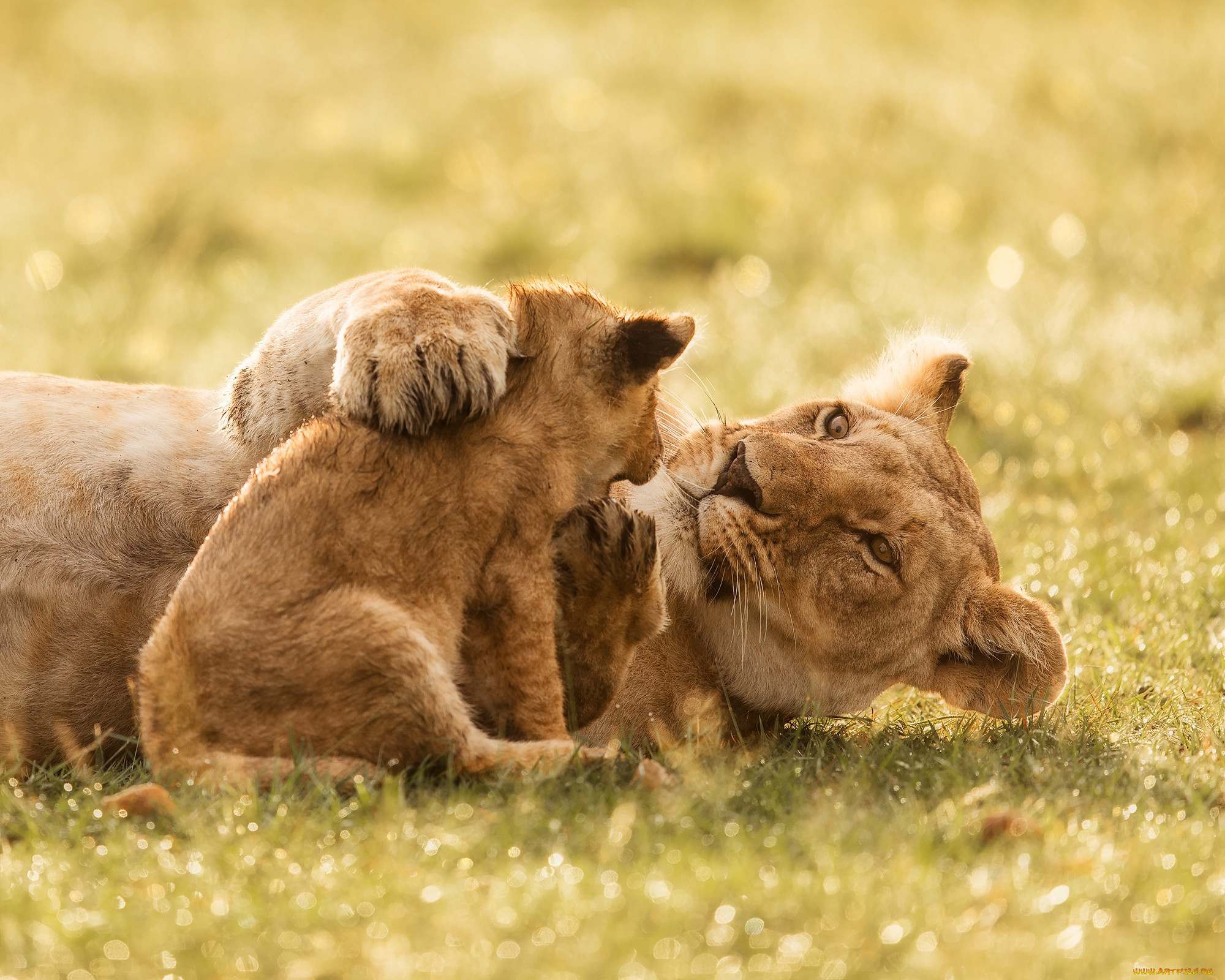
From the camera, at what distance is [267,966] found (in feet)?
7.28

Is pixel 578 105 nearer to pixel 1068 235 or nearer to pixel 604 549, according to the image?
pixel 1068 235

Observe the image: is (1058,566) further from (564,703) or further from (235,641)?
(235,641)

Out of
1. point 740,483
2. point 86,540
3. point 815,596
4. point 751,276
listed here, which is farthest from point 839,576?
point 751,276

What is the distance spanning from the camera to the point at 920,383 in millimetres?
4312

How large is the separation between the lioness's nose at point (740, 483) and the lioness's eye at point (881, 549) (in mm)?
344

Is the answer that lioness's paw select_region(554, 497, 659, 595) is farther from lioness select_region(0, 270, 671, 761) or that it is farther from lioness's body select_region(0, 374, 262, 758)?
lioness's body select_region(0, 374, 262, 758)

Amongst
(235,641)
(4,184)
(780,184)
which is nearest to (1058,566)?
(235,641)

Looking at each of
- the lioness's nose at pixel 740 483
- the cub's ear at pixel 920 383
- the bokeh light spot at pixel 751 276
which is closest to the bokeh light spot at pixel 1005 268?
the bokeh light spot at pixel 751 276

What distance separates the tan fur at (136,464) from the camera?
3.01m

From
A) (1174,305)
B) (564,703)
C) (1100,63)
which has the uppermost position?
(1100,63)

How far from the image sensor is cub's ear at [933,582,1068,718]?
3.66 metres

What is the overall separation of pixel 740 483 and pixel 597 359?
62 centimetres

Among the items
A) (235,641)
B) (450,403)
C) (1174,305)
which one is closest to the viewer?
(235,641)

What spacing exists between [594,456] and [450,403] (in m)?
0.38
